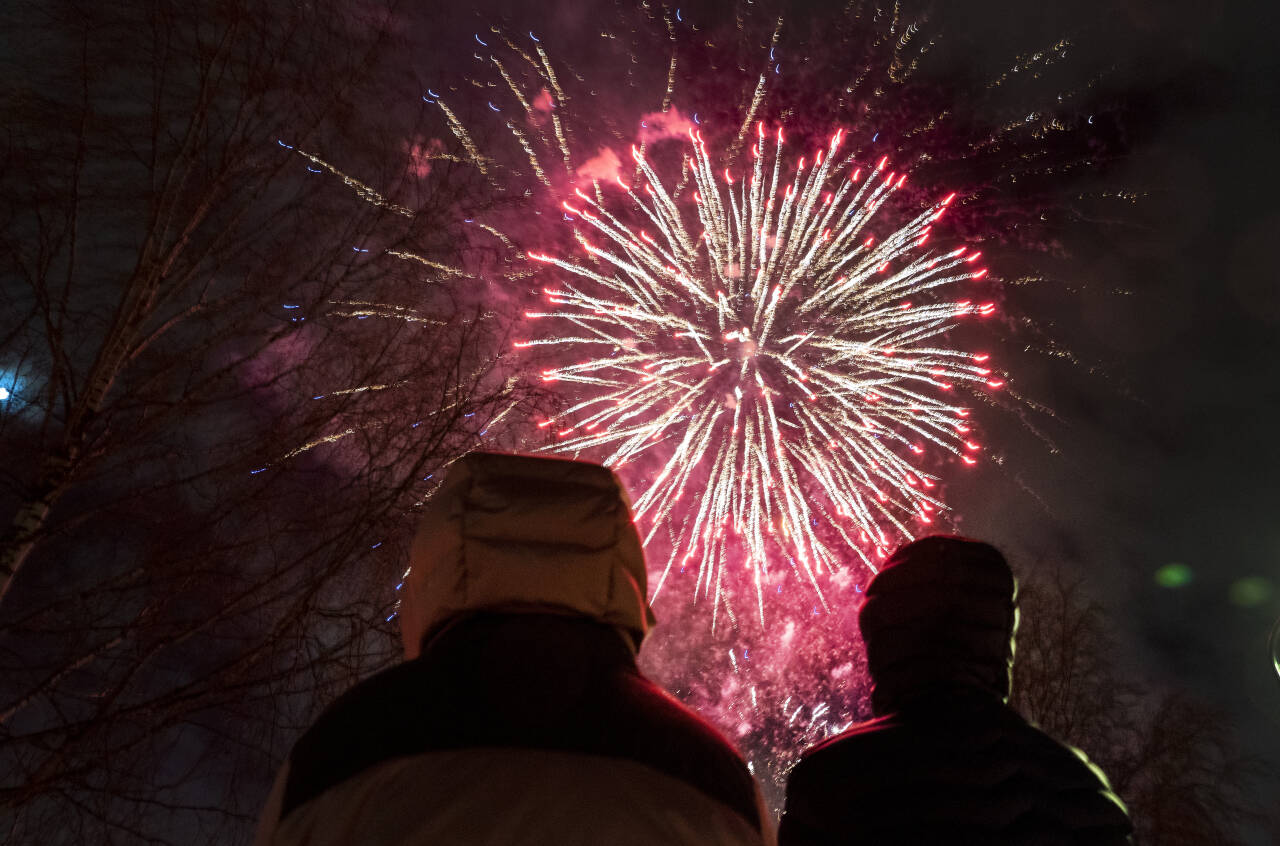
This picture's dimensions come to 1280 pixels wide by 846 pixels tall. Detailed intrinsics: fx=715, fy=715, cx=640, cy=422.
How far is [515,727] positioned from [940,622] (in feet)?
5.89

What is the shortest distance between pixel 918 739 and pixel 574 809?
1431 mm

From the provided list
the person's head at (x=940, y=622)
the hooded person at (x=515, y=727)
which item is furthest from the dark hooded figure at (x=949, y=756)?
the hooded person at (x=515, y=727)

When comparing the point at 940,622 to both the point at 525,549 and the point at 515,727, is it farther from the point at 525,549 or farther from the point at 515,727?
the point at 515,727

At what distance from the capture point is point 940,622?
8.59ft

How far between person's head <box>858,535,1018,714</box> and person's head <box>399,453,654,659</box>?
3.83ft

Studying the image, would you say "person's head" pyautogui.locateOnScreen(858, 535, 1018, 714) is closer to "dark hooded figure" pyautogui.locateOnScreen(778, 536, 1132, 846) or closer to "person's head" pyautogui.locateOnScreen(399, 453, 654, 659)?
"dark hooded figure" pyautogui.locateOnScreen(778, 536, 1132, 846)

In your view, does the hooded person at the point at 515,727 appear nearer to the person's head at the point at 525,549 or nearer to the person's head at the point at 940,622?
the person's head at the point at 525,549

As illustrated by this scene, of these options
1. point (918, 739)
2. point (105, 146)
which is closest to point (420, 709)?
point (918, 739)

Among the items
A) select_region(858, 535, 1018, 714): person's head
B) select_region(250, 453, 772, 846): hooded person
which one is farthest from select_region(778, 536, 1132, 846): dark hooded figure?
select_region(250, 453, 772, 846): hooded person

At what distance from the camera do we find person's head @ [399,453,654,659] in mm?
1799

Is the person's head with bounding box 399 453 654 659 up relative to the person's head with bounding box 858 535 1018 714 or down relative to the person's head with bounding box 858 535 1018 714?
up

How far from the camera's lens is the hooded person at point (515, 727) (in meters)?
1.30

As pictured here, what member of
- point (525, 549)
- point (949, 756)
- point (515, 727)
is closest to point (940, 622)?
point (949, 756)

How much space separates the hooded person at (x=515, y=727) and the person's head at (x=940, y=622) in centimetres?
125
